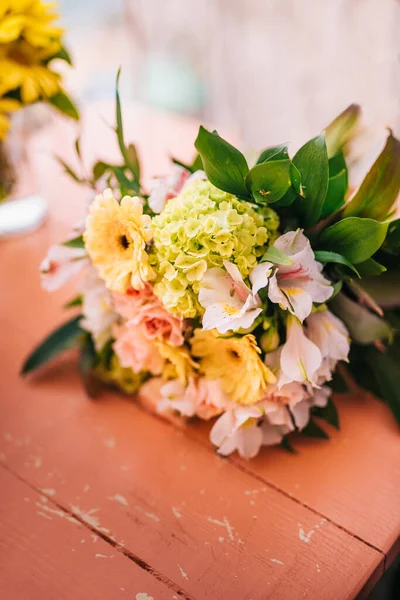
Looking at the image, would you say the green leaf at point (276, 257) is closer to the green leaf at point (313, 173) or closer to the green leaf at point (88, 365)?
the green leaf at point (313, 173)

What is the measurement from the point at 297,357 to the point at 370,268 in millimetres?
119

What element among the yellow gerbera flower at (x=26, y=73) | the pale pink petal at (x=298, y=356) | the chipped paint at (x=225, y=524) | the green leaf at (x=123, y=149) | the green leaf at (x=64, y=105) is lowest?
the chipped paint at (x=225, y=524)

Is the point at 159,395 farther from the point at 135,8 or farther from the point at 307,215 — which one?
the point at 135,8

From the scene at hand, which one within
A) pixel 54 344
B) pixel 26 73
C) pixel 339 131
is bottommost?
pixel 54 344

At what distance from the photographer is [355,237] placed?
1.81ft

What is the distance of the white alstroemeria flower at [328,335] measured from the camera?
0.56m

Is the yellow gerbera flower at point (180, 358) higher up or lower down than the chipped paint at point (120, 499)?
higher up

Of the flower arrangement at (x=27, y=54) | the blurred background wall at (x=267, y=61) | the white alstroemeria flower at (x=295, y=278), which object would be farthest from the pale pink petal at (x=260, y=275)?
the blurred background wall at (x=267, y=61)

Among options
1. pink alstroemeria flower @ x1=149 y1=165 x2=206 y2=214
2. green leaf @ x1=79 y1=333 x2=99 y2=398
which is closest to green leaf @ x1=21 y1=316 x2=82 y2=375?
green leaf @ x1=79 y1=333 x2=99 y2=398

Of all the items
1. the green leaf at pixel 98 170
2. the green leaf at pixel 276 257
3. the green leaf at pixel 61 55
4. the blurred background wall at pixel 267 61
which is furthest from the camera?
the blurred background wall at pixel 267 61

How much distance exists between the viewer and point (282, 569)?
527 millimetres

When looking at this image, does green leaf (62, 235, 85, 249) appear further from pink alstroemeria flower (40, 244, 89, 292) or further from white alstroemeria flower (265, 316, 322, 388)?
white alstroemeria flower (265, 316, 322, 388)

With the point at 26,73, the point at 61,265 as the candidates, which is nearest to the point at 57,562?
the point at 61,265

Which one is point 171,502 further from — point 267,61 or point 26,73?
point 267,61
